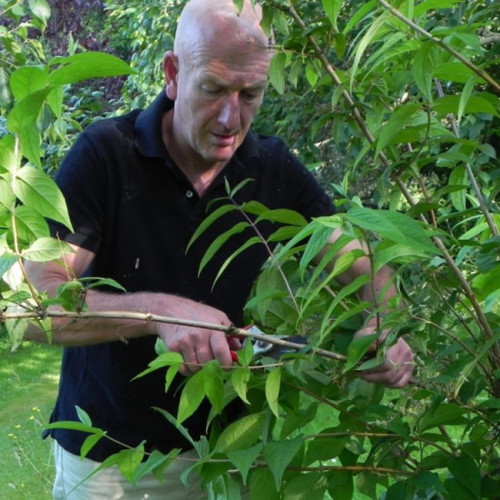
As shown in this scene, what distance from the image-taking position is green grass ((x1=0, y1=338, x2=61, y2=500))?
5309mm

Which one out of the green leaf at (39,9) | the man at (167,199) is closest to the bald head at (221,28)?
the man at (167,199)

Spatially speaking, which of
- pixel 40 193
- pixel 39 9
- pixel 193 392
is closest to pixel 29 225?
pixel 40 193

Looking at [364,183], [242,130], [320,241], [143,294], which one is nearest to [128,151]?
[242,130]

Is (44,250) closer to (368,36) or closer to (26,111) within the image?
(26,111)

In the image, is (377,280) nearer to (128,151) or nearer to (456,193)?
(456,193)

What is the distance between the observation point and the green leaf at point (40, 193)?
1.21 meters

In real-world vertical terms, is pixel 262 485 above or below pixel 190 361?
below

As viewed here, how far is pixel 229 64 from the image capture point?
230cm

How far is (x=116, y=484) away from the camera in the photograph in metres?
2.56

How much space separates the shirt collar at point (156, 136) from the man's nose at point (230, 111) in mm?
238

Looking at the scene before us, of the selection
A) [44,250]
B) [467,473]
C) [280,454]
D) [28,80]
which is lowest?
[467,473]

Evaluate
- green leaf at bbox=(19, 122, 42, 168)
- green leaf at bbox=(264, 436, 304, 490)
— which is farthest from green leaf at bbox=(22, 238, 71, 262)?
green leaf at bbox=(264, 436, 304, 490)

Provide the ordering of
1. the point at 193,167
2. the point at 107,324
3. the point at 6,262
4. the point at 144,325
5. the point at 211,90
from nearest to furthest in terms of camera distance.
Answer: the point at 6,262
the point at 144,325
the point at 107,324
the point at 211,90
the point at 193,167

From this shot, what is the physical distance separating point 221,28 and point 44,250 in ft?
4.29
